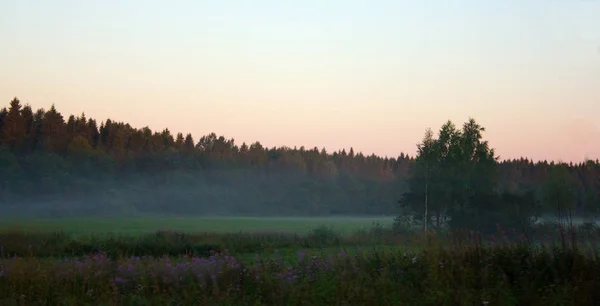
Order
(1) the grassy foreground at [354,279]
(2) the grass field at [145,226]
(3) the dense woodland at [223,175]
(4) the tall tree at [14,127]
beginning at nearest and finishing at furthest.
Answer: (1) the grassy foreground at [354,279]
(2) the grass field at [145,226]
(3) the dense woodland at [223,175]
(4) the tall tree at [14,127]

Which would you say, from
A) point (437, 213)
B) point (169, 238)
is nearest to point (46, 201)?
point (437, 213)

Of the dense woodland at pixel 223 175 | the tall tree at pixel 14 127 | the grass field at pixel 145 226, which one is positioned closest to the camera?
the grass field at pixel 145 226

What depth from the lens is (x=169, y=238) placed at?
32406 mm

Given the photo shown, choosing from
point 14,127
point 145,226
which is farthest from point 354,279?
point 14,127

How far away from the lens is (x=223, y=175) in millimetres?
159625

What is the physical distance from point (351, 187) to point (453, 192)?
100624 millimetres

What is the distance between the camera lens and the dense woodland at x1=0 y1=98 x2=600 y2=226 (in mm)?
66250

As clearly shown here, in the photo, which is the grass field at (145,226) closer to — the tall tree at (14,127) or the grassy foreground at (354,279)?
the grassy foreground at (354,279)

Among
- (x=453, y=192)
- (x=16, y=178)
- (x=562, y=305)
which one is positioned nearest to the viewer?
(x=562, y=305)

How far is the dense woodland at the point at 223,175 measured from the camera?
66250 millimetres

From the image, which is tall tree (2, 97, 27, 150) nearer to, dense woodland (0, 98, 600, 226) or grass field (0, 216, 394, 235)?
dense woodland (0, 98, 600, 226)

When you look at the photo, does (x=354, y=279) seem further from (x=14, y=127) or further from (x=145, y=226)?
(x=14, y=127)

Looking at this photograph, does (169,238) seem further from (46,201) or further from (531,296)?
(46,201)

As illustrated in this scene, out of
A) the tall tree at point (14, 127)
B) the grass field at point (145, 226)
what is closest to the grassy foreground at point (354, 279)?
the grass field at point (145, 226)
